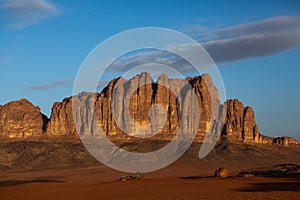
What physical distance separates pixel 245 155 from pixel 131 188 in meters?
145

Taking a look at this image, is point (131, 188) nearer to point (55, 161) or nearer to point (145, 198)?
point (145, 198)

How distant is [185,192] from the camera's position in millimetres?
49938

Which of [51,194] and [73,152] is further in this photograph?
[73,152]

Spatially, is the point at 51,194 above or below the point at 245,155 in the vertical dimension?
below

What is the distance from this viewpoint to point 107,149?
19250 centimetres

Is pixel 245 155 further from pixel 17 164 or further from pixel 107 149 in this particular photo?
pixel 17 164

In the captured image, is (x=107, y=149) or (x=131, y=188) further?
(x=107, y=149)

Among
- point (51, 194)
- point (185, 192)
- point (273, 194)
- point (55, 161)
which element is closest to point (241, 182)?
point (185, 192)

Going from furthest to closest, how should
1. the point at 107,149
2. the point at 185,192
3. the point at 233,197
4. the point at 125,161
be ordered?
the point at 107,149 → the point at 125,161 → the point at 185,192 → the point at 233,197

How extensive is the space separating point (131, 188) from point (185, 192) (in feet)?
33.5

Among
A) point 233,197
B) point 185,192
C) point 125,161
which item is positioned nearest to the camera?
point 233,197

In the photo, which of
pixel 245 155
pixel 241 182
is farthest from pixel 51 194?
pixel 245 155

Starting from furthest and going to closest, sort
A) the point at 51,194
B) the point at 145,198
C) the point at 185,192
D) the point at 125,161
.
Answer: the point at 125,161 < the point at 51,194 < the point at 185,192 < the point at 145,198

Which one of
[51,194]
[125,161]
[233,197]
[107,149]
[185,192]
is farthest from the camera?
[107,149]
